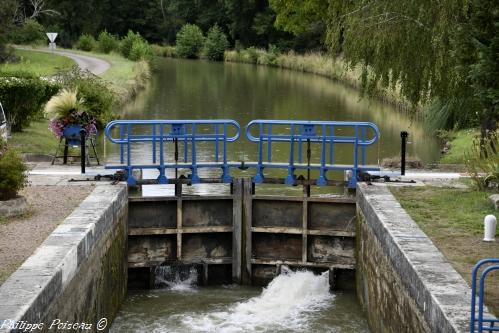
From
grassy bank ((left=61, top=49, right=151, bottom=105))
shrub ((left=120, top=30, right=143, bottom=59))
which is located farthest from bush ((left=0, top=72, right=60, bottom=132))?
shrub ((left=120, top=30, right=143, bottom=59))

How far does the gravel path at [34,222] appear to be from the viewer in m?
11.2

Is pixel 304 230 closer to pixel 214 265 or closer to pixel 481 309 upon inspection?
pixel 214 265

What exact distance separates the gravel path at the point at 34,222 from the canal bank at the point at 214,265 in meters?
0.21

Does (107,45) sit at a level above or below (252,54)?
above

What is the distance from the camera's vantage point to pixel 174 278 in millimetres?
16281

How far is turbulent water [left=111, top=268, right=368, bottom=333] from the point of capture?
13750mm

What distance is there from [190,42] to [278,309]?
234ft

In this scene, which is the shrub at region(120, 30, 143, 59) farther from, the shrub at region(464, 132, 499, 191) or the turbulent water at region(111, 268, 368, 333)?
the shrub at region(464, 132, 499, 191)

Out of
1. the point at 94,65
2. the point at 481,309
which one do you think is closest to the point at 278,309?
the point at 481,309

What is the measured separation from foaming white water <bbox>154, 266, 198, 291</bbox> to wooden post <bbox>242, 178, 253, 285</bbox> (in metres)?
0.88

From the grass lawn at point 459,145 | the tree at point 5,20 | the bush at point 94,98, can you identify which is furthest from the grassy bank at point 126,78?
the grass lawn at point 459,145

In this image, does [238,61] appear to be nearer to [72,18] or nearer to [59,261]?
[72,18]

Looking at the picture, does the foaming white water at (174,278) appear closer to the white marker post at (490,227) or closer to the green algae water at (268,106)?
the white marker post at (490,227)

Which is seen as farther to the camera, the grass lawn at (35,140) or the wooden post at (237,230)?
the grass lawn at (35,140)
